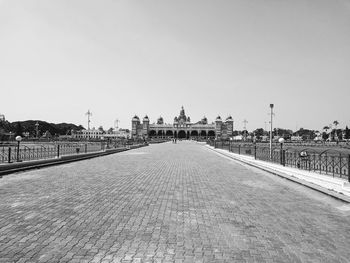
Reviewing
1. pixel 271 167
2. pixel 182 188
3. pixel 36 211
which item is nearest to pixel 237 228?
pixel 182 188

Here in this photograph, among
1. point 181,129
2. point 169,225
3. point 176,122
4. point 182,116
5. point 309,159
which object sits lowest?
point 169,225

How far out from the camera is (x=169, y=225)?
5.14 meters

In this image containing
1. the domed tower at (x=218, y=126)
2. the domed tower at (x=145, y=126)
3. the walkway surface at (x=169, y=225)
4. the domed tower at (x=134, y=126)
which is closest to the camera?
the walkway surface at (x=169, y=225)

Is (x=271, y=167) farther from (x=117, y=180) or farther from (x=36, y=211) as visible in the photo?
(x=36, y=211)

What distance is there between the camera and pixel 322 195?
8.27 m

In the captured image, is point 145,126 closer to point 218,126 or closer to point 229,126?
point 218,126

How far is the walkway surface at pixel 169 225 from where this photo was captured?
13.0 ft

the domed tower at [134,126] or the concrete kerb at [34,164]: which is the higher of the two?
the domed tower at [134,126]

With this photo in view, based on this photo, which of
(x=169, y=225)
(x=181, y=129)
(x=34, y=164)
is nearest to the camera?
(x=169, y=225)

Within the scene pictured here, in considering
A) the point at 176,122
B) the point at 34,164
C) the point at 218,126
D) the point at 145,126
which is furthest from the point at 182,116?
the point at 34,164

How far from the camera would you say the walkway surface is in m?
3.95

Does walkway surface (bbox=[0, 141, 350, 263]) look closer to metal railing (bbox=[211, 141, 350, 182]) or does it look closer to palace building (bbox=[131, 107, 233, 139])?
metal railing (bbox=[211, 141, 350, 182])

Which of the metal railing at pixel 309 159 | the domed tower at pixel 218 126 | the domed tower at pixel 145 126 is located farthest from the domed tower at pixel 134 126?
the metal railing at pixel 309 159

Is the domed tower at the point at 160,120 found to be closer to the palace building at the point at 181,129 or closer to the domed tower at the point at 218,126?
the palace building at the point at 181,129
